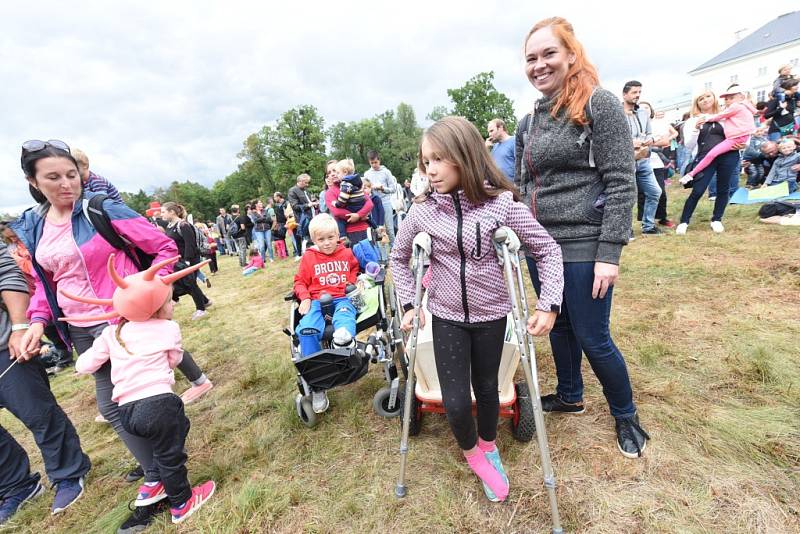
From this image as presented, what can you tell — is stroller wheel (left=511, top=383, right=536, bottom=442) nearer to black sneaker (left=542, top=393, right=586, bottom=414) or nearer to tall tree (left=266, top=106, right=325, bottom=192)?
black sneaker (left=542, top=393, right=586, bottom=414)

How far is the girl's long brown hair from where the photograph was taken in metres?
1.87

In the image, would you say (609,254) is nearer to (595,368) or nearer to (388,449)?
(595,368)

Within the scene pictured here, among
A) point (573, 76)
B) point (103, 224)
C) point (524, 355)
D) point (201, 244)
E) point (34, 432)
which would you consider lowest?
point (34, 432)

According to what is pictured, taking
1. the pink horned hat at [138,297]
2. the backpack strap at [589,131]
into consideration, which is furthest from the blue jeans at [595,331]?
the pink horned hat at [138,297]

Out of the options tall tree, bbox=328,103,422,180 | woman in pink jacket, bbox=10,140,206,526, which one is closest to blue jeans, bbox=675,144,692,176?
woman in pink jacket, bbox=10,140,206,526

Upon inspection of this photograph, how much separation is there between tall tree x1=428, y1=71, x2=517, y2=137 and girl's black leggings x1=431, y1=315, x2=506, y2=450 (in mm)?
49552

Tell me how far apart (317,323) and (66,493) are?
2292mm

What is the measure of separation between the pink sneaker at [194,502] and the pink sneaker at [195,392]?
1.64 m

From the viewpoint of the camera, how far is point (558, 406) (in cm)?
284

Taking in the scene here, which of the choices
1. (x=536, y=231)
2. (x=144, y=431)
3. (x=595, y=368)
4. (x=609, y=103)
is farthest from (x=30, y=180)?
(x=595, y=368)

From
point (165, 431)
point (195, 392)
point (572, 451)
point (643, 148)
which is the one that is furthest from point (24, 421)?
point (643, 148)

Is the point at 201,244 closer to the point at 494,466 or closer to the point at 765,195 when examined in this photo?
the point at 494,466

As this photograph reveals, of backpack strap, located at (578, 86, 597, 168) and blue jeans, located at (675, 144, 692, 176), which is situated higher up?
backpack strap, located at (578, 86, 597, 168)

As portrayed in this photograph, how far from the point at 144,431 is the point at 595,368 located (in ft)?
9.27
